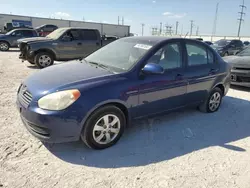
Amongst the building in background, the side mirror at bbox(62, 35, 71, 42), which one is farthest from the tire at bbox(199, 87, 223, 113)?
the building in background

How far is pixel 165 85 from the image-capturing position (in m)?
3.82

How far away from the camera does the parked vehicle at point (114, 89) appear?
→ 2932mm

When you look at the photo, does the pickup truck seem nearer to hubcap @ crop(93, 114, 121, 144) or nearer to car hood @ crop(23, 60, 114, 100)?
car hood @ crop(23, 60, 114, 100)

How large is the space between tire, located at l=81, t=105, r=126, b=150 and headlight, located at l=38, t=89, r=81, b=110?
356mm

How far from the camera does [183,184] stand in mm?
2652

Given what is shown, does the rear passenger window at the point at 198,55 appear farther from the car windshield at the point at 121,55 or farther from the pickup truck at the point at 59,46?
the pickup truck at the point at 59,46

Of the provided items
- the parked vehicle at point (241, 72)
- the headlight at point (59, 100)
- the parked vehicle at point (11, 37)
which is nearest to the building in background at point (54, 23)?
the parked vehicle at point (11, 37)

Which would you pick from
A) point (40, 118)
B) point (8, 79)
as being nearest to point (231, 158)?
point (40, 118)

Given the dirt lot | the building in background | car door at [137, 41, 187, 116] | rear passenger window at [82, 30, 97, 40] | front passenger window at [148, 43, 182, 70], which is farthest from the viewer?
the building in background

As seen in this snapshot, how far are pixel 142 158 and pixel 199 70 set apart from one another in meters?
2.23

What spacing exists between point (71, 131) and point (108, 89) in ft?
2.45

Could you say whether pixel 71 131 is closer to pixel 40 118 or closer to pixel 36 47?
pixel 40 118

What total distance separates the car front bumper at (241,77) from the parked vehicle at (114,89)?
271cm

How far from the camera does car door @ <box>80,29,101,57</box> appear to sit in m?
10.7
